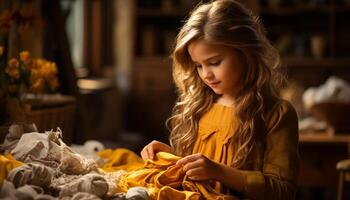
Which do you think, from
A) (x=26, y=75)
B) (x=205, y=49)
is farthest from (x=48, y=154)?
(x=26, y=75)

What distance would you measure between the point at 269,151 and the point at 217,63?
0.24m

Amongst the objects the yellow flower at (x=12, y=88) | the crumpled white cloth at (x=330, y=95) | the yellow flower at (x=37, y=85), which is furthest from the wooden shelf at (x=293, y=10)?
the yellow flower at (x=12, y=88)

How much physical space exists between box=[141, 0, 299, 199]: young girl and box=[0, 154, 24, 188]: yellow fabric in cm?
34

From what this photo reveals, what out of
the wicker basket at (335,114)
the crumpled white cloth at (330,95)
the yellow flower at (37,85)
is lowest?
the wicker basket at (335,114)

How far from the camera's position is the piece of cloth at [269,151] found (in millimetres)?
1551

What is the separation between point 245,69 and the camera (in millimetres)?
1683

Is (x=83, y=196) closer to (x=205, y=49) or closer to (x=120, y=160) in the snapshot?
(x=205, y=49)

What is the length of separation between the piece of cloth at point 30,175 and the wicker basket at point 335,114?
2325mm

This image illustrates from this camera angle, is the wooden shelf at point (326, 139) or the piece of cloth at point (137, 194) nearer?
the piece of cloth at point (137, 194)

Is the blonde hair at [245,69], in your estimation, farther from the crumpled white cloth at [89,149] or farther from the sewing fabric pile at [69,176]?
the crumpled white cloth at [89,149]

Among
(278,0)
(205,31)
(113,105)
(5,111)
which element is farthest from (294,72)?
(205,31)

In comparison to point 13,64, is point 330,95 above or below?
below

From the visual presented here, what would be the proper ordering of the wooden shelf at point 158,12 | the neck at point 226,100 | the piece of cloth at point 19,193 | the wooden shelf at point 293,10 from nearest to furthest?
the piece of cloth at point 19,193 → the neck at point 226,100 → the wooden shelf at point 293,10 → the wooden shelf at point 158,12

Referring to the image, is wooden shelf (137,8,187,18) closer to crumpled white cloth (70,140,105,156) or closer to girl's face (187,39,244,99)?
crumpled white cloth (70,140,105,156)
